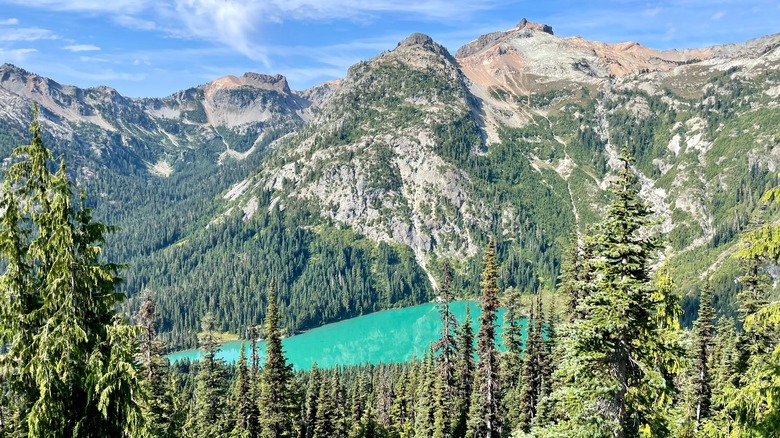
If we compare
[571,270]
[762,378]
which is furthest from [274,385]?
[762,378]

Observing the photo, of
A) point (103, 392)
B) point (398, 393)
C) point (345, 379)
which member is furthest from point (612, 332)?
point (345, 379)

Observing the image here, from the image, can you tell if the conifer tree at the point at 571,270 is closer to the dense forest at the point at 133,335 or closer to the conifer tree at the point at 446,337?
the conifer tree at the point at 446,337

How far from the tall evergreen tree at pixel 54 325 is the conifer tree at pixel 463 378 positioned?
138 ft

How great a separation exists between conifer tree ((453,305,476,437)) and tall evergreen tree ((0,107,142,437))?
138 feet

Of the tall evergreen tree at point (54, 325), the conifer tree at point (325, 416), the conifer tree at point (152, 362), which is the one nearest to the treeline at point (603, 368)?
the conifer tree at point (325, 416)

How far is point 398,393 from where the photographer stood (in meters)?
89.4

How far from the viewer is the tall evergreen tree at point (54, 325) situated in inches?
480

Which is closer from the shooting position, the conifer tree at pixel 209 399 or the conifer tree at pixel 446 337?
the conifer tree at pixel 446 337

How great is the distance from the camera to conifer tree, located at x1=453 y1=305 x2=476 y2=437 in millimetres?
54969

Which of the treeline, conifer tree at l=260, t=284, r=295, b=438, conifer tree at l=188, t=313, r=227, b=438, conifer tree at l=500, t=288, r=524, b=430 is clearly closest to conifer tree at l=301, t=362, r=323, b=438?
the treeline

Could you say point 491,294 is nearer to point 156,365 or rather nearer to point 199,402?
Result: point 156,365

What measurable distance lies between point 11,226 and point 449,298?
35.6 meters

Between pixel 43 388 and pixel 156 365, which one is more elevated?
pixel 43 388

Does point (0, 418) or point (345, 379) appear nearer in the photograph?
A: point (0, 418)
